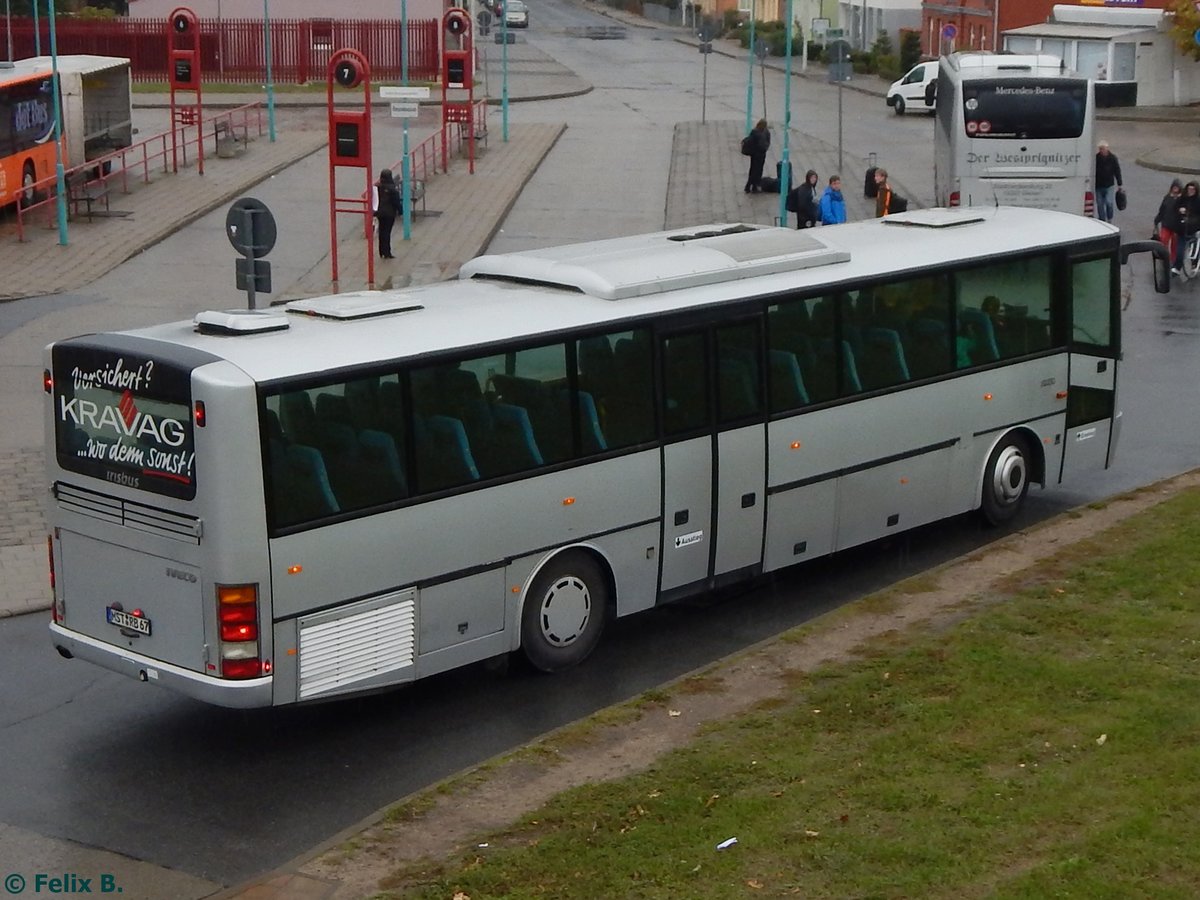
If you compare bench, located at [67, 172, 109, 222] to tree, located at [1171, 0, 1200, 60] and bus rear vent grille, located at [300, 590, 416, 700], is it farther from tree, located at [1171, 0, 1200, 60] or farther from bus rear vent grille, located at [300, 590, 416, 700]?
tree, located at [1171, 0, 1200, 60]

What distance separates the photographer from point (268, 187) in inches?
1399

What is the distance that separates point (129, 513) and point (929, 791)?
14.4 ft

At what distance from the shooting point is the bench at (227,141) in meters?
39.4

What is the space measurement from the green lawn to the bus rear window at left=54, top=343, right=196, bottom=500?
8.80ft

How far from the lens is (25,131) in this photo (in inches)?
Result: 1234

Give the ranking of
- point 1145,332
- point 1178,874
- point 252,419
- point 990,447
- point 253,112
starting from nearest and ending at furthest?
point 1178,874 < point 252,419 < point 990,447 < point 1145,332 < point 253,112

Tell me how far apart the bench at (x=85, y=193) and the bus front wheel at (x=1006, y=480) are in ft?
69.7

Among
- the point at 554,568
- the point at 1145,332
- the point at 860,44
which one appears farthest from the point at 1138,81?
the point at 554,568

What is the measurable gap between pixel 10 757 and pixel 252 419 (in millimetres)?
2388

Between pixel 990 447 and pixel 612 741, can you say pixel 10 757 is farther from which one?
pixel 990 447

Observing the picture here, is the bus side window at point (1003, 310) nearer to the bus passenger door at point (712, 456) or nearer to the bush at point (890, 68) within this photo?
the bus passenger door at point (712, 456)

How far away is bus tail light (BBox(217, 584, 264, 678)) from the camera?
9203mm

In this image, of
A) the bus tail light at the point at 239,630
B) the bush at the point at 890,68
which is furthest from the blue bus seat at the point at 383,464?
the bush at the point at 890,68

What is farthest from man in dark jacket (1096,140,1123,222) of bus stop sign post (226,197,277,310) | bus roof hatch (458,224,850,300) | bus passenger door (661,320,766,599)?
bus passenger door (661,320,766,599)
